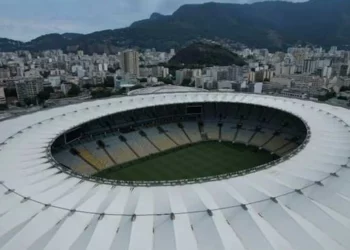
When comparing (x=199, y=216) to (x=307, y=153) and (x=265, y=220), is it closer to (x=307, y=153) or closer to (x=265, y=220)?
(x=265, y=220)

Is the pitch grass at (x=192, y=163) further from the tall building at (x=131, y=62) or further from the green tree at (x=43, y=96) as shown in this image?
the tall building at (x=131, y=62)

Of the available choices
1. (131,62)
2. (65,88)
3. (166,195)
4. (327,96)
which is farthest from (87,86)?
(166,195)

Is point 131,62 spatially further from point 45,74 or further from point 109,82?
point 45,74

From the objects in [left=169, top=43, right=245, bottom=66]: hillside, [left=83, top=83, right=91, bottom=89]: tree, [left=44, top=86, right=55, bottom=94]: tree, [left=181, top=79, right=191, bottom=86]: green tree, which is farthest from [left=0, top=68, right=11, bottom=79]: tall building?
[left=169, top=43, right=245, bottom=66]: hillside

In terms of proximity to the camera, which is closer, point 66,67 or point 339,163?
point 339,163

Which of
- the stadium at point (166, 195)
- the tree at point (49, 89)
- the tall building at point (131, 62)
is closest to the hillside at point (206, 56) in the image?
the tall building at point (131, 62)

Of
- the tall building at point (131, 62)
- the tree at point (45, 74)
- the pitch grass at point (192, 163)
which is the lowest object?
the pitch grass at point (192, 163)

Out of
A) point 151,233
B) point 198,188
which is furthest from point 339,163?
point 151,233
